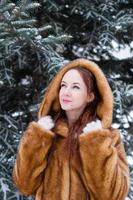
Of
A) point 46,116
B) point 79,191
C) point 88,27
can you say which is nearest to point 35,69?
point 88,27

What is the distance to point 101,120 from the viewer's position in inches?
95.0

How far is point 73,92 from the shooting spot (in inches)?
94.0

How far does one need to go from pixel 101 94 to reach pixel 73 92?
134mm

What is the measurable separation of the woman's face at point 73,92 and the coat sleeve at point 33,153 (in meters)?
0.15

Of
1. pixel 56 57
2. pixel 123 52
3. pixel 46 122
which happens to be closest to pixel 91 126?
pixel 46 122

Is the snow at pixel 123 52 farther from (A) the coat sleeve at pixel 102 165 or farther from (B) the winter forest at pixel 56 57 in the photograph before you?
(A) the coat sleeve at pixel 102 165

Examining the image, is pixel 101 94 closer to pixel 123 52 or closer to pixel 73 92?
pixel 73 92

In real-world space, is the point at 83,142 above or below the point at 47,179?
above

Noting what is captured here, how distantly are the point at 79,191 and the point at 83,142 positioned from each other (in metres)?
0.24

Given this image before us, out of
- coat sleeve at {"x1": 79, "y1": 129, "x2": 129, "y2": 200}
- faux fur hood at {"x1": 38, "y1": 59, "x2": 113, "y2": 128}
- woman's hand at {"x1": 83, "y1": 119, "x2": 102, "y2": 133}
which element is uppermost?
faux fur hood at {"x1": 38, "y1": 59, "x2": 113, "y2": 128}

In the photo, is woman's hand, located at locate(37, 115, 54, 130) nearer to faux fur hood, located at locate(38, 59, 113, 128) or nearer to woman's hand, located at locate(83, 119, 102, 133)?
faux fur hood, located at locate(38, 59, 113, 128)

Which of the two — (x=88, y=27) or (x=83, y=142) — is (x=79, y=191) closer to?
(x=83, y=142)

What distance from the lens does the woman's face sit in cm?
238

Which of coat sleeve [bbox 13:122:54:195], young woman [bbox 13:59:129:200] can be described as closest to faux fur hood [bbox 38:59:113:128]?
young woman [bbox 13:59:129:200]
